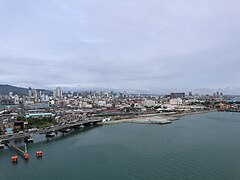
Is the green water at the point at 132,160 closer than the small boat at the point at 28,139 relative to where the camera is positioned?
Yes

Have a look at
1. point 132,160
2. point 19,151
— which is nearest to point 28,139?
point 19,151

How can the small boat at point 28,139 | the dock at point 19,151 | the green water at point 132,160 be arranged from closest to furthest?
the green water at point 132,160
the dock at point 19,151
the small boat at point 28,139

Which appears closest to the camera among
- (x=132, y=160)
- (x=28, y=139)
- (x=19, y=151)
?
(x=132, y=160)

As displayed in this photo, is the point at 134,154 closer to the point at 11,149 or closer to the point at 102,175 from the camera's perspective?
the point at 102,175

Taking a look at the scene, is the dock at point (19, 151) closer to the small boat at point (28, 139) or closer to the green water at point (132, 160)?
the green water at point (132, 160)

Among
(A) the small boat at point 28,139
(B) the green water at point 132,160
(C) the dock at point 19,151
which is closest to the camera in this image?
(B) the green water at point 132,160

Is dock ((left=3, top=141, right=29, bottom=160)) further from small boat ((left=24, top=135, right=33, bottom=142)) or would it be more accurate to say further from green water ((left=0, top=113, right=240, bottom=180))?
small boat ((left=24, top=135, right=33, bottom=142))

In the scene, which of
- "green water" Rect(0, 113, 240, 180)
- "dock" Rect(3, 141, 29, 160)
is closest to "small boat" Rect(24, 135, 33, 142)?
"green water" Rect(0, 113, 240, 180)

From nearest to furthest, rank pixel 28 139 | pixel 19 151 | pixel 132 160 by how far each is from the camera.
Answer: pixel 132 160 < pixel 19 151 < pixel 28 139

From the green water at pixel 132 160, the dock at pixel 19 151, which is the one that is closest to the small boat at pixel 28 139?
the green water at pixel 132 160

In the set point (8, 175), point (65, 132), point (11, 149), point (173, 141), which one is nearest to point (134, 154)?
point (173, 141)

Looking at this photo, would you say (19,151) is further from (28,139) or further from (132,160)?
(132,160)
